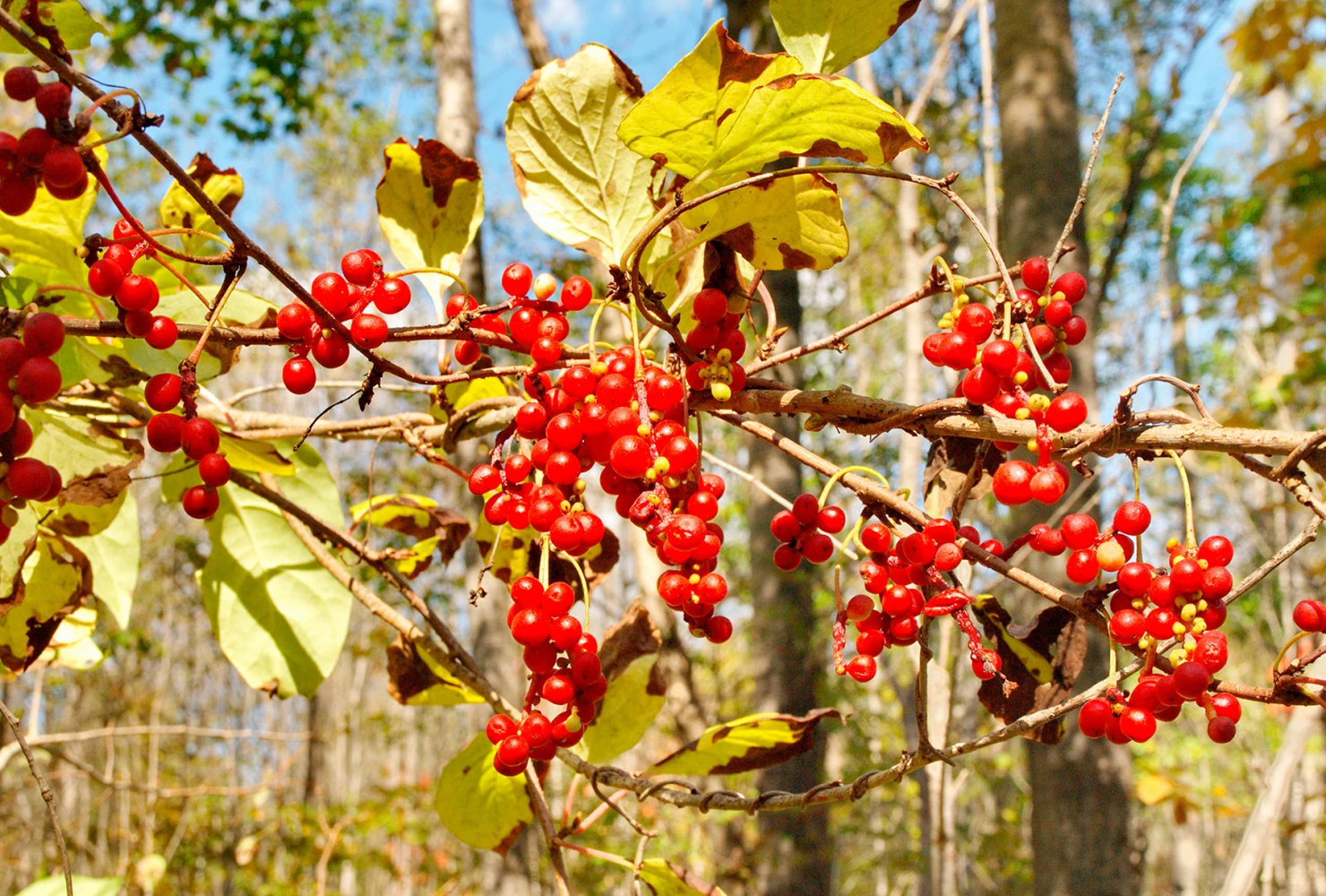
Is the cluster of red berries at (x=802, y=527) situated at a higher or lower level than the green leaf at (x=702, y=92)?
lower

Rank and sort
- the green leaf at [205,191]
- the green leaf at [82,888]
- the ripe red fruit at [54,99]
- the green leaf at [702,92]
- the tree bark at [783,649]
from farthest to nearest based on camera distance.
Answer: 1. the tree bark at [783,649]
2. the green leaf at [82,888]
3. the green leaf at [205,191]
4. the green leaf at [702,92]
5. the ripe red fruit at [54,99]

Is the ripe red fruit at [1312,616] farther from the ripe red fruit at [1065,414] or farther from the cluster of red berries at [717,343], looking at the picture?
the cluster of red berries at [717,343]

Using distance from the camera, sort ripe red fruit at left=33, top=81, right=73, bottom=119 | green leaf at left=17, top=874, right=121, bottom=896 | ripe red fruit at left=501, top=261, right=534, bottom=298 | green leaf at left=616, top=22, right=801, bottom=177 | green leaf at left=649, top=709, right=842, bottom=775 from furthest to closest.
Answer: green leaf at left=17, top=874, right=121, bottom=896, green leaf at left=649, top=709, right=842, bottom=775, ripe red fruit at left=501, top=261, right=534, bottom=298, green leaf at left=616, top=22, right=801, bottom=177, ripe red fruit at left=33, top=81, right=73, bottom=119

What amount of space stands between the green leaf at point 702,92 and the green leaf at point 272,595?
21.9 inches

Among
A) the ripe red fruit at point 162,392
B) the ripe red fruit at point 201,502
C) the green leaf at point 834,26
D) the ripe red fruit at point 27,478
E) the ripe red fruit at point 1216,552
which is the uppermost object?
the green leaf at point 834,26

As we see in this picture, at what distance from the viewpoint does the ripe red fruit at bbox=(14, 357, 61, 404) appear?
40 cm

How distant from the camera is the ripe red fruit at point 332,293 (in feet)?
1.69

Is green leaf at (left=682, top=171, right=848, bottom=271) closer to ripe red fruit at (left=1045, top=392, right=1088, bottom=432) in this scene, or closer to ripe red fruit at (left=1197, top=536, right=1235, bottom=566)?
ripe red fruit at (left=1045, top=392, right=1088, bottom=432)

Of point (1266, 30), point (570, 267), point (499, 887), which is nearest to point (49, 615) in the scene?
point (499, 887)

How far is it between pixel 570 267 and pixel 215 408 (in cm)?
298

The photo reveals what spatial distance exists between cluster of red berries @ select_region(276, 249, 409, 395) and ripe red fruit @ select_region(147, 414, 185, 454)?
68mm

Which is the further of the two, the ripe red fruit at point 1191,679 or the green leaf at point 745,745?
the green leaf at point 745,745

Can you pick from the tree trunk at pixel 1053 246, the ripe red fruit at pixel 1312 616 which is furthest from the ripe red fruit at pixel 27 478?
the tree trunk at pixel 1053 246

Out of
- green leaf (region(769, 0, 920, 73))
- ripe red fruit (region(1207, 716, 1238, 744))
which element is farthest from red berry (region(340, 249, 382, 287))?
ripe red fruit (region(1207, 716, 1238, 744))
